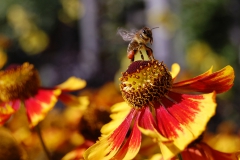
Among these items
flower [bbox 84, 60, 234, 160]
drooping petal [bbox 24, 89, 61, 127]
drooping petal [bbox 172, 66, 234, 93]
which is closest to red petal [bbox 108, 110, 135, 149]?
flower [bbox 84, 60, 234, 160]

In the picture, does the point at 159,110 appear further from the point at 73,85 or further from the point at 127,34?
the point at 73,85

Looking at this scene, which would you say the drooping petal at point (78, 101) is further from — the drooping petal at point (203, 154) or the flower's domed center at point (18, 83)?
the drooping petal at point (203, 154)

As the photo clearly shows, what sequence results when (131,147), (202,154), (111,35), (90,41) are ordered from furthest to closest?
(111,35), (90,41), (202,154), (131,147)

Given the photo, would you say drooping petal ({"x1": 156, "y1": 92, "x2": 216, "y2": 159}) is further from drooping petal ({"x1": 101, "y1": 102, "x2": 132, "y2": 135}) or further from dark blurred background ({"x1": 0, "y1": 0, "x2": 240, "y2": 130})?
dark blurred background ({"x1": 0, "y1": 0, "x2": 240, "y2": 130})

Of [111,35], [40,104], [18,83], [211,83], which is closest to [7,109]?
[40,104]

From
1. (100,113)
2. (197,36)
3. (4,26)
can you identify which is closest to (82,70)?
(197,36)

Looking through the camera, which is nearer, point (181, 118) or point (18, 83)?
point (181, 118)

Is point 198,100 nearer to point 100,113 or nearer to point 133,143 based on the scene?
point 133,143
